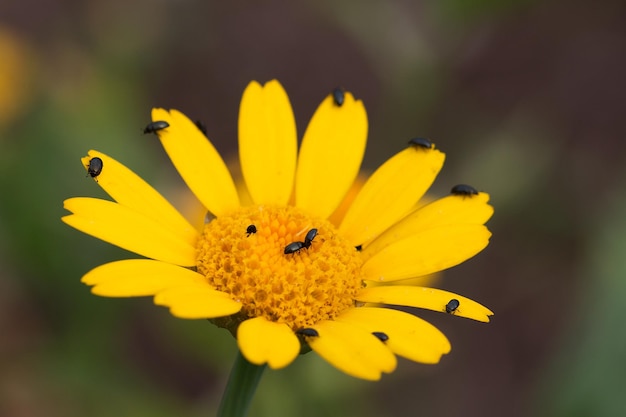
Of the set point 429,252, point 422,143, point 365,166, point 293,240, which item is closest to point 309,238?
point 293,240

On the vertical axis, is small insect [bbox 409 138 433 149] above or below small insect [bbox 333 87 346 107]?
below

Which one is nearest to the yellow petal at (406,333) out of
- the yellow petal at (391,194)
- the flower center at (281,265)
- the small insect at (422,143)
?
the flower center at (281,265)

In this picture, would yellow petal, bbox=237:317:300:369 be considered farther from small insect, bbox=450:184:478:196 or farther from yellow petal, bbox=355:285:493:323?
small insect, bbox=450:184:478:196

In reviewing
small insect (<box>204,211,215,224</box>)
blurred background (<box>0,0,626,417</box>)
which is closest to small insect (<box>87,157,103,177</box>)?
small insect (<box>204,211,215,224</box>)

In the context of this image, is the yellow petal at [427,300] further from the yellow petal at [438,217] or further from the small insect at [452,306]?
the yellow petal at [438,217]

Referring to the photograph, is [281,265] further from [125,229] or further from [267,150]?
[267,150]
